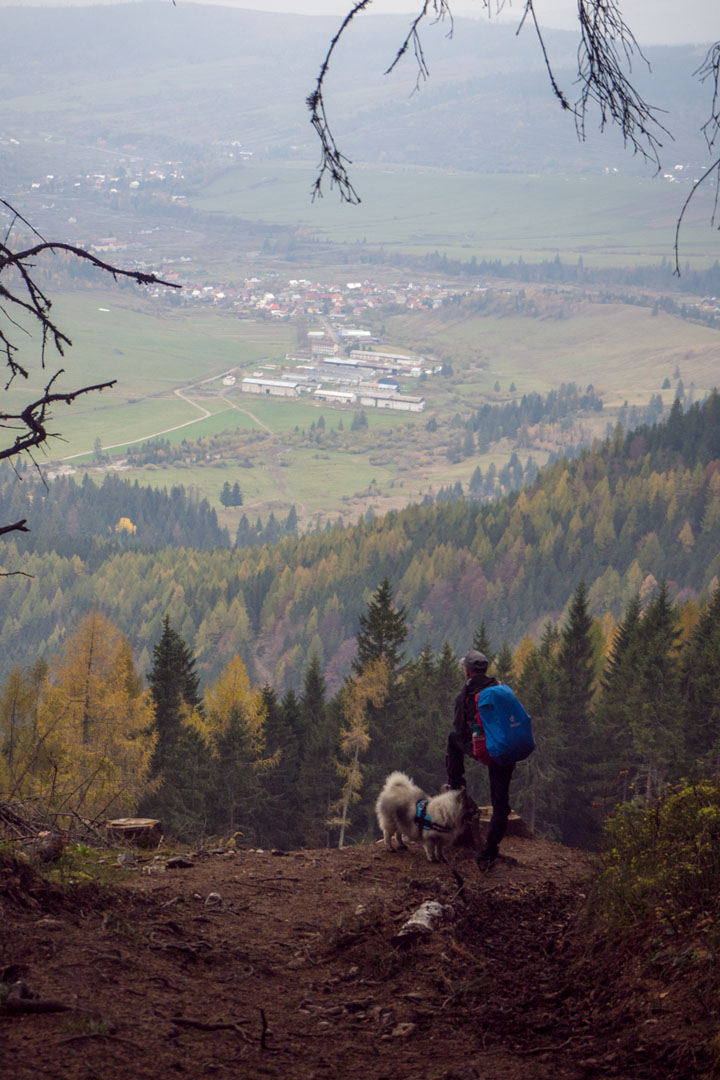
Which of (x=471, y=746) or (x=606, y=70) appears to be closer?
(x=606, y=70)

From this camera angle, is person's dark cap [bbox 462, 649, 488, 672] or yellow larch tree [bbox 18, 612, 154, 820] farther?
yellow larch tree [bbox 18, 612, 154, 820]

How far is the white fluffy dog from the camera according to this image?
8.74 m

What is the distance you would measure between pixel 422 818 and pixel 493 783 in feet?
3.17

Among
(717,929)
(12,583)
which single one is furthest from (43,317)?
(12,583)

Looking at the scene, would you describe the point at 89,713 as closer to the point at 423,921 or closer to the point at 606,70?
the point at 423,921

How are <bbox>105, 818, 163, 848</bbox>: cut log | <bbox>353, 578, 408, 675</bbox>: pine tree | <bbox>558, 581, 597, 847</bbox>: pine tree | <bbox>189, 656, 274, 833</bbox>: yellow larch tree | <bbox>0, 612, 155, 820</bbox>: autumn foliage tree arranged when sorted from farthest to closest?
1. <bbox>558, 581, 597, 847</bbox>: pine tree
2. <bbox>353, 578, 408, 675</bbox>: pine tree
3. <bbox>189, 656, 274, 833</bbox>: yellow larch tree
4. <bbox>0, 612, 155, 820</bbox>: autumn foliage tree
5. <bbox>105, 818, 163, 848</bbox>: cut log

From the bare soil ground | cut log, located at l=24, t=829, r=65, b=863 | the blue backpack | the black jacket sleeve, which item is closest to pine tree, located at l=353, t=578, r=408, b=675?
the black jacket sleeve

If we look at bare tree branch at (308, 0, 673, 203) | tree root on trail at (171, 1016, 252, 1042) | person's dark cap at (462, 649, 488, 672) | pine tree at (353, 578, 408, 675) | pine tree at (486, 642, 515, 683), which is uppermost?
bare tree branch at (308, 0, 673, 203)

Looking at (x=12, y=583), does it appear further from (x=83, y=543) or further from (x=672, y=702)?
(x=672, y=702)

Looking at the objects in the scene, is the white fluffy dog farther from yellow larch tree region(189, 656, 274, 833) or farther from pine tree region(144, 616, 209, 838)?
yellow larch tree region(189, 656, 274, 833)

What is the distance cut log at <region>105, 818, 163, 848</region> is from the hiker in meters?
3.36

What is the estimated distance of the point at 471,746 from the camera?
8250 mm

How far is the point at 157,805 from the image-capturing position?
27234 millimetres

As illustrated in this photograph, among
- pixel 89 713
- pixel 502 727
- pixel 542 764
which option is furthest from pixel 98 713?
pixel 502 727
